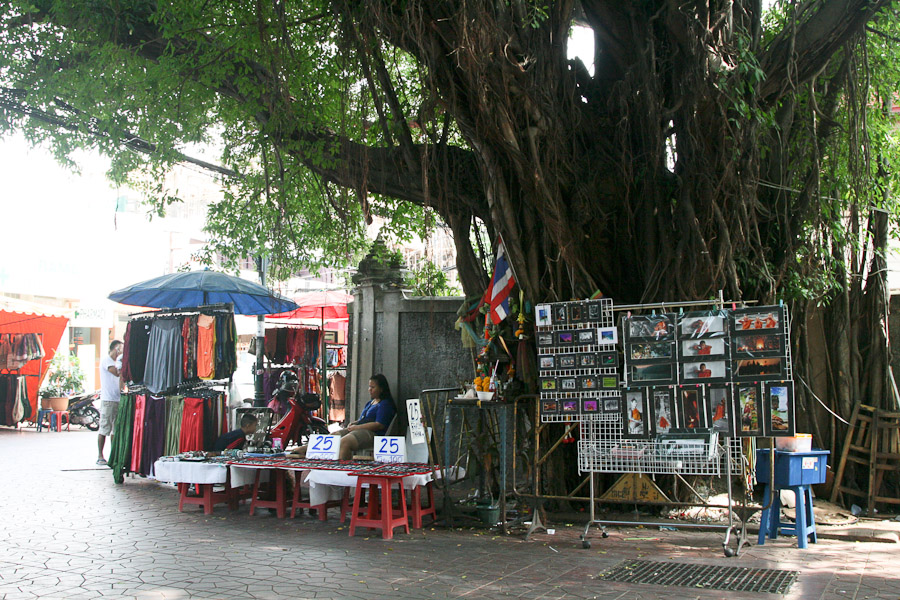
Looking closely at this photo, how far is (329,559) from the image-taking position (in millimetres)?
5629

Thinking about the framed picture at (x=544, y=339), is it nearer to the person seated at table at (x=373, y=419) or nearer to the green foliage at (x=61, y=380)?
the person seated at table at (x=373, y=419)

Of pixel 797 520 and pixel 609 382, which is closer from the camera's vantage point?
pixel 797 520

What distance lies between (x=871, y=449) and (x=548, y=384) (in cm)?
352

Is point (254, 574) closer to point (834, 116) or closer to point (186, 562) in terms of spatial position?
point (186, 562)

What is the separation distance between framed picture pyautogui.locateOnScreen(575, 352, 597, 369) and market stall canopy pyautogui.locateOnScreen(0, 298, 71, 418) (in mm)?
14167

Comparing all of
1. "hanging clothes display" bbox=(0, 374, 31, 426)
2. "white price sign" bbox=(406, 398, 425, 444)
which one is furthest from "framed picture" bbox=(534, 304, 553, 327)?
"hanging clothes display" bbox=(0, 374, 31, 426)

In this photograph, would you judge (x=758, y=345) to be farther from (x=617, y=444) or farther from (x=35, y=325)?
(x=35, y=325)

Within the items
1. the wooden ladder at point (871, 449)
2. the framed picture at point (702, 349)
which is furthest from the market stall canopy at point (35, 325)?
the wooden ladder at point (871, 449)

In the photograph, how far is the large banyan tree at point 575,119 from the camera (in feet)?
21.5

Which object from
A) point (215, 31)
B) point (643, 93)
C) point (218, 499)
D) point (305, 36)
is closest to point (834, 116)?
point (643, 93)

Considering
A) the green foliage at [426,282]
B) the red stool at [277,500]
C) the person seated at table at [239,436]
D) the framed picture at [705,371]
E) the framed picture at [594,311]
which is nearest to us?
the framed picture at [705,371]

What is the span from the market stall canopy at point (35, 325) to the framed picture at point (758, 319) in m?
15.4

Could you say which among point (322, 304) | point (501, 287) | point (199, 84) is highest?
point (199, 84)

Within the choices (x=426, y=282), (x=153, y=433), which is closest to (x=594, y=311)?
(x=426, y=282)
